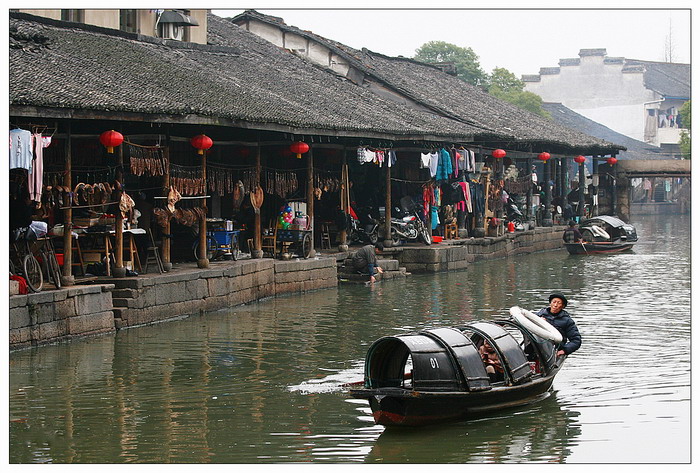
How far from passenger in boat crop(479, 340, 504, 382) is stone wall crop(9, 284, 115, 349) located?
6.14 metres

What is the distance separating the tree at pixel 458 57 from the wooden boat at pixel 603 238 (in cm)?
2879

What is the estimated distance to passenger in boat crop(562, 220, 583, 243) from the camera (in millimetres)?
33344

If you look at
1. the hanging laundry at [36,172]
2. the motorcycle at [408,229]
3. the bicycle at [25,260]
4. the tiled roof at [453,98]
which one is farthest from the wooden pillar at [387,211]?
the hanging laundry at [36,172]

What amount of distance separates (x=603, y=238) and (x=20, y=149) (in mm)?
21744

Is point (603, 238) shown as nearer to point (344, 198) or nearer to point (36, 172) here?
point (344, 198)

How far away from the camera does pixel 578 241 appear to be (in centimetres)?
3319

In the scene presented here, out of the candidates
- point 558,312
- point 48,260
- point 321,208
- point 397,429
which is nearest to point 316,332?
point 48,260

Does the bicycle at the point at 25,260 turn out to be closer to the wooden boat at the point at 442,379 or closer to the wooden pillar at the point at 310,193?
the wooden boat at the point at 442,379

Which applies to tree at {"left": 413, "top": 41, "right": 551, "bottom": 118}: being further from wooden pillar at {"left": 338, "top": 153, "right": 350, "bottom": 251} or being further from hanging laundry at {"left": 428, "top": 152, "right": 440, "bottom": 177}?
wooden pillar at {"left": 338, "top": 153, "right": 350, "bottom": 251}

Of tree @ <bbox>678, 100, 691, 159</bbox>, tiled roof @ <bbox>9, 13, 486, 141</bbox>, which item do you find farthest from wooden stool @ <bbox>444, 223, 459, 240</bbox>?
tree @ <bbox>678, 100, 691, 159</bbox>

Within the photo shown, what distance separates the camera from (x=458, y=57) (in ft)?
208

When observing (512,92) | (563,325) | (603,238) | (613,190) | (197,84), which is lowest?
(563,325)

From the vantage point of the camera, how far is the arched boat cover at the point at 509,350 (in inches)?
470

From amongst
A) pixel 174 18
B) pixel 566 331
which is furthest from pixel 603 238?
pixel 566 331
